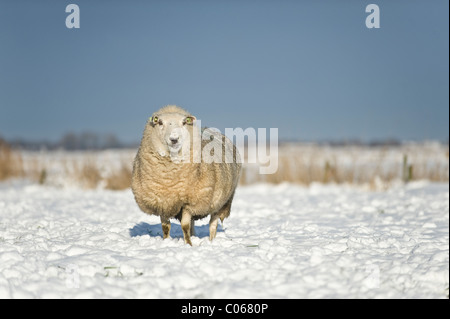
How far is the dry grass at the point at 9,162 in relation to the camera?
19891mm

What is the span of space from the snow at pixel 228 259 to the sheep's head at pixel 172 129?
118 cm

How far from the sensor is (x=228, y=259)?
5098 mm

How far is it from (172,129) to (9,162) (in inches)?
671

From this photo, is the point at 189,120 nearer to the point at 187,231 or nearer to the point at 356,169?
the point at 187,231

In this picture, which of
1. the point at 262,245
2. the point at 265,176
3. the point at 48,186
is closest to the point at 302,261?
the point at 262,245

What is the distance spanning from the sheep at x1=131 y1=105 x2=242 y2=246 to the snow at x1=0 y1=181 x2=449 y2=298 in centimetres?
50

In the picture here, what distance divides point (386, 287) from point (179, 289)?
1932 mm

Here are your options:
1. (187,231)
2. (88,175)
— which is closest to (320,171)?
(88,175)

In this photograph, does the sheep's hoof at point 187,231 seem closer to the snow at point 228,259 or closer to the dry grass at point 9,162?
the snow at point 228,259

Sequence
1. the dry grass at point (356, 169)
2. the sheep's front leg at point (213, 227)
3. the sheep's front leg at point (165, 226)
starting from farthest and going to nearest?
the dry grass at point (356, 169) < the sheep's front leg at point (213, 227) < the sheep's front leg at point (165, 226)

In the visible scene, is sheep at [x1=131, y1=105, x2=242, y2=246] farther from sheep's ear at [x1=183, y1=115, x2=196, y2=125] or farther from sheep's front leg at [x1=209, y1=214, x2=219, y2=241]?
sheep's front leg at [x1=209, y1=214, x2=219, y2=241]

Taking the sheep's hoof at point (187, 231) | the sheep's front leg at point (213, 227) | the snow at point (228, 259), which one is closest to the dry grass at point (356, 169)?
the snow at point (228, 259)

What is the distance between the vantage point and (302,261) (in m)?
5.08
